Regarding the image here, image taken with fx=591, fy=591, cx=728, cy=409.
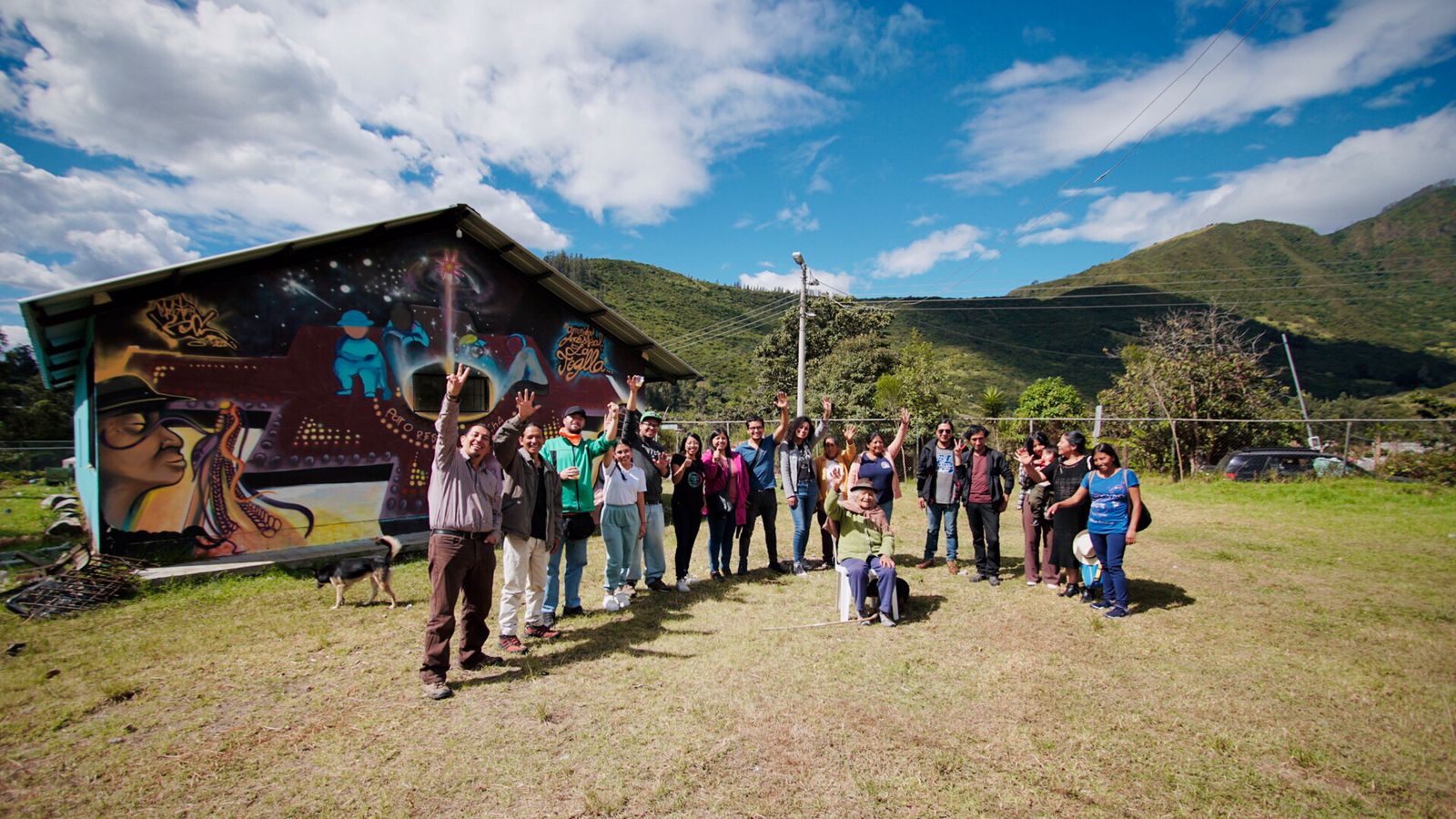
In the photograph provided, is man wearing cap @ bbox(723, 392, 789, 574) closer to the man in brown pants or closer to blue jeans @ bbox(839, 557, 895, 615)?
blue jeans @ bbox(839, 557, 895, 615)

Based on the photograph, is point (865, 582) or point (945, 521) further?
point (945, 521)

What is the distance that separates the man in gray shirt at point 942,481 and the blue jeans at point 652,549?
10.7 ft

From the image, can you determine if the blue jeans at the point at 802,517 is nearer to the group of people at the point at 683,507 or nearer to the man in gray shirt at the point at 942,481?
the group of people at the point at 683,507

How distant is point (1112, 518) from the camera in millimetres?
5723

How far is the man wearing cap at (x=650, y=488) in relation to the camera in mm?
6379

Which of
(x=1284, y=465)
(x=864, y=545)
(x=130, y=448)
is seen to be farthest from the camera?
(x=1284, y=465)

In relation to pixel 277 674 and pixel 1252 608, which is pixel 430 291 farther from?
pixel 1252 608

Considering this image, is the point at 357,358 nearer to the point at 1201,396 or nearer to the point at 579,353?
the point at 579,353

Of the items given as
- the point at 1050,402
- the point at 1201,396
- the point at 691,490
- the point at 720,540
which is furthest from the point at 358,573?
the point at 1050,402

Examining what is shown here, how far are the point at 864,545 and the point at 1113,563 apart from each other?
2.43 meters

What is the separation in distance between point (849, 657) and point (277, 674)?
458 centimetres

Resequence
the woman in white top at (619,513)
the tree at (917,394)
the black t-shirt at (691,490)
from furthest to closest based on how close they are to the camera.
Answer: the tree at (917,394), the black t-shirt at (691,490), the woman in white top at (619,513)

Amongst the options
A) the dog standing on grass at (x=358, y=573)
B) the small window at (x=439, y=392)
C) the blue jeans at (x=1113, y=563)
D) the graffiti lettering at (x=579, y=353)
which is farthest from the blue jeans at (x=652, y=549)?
the graffiti lettering at (x=579, y=353)

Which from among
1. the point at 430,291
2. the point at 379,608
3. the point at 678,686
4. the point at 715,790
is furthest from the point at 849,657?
the point at 430,291
